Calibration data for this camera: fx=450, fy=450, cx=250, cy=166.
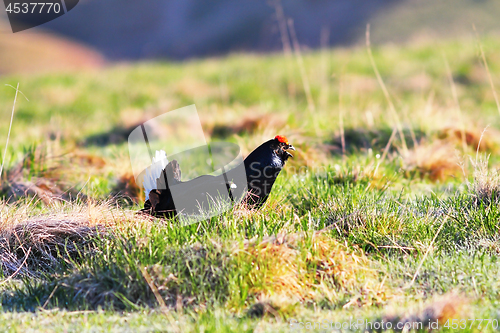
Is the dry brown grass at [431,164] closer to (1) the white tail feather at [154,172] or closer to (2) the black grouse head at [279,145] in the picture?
(2) the black grouse head at [279,145]

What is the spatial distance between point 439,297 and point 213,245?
63.2 inches

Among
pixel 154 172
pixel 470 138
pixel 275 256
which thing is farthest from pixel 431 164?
pixel 154 172

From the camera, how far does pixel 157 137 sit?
8859 mm

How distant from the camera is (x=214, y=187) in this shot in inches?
159

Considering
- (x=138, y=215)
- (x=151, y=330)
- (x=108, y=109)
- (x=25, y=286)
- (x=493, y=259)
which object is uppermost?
(x=108, y=109)

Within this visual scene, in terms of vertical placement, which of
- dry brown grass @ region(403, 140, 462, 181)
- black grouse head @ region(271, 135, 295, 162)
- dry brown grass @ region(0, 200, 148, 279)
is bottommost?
dry brown grass @ region(403, 140, 462, 181)

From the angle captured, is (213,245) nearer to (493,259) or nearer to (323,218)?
(323,218)

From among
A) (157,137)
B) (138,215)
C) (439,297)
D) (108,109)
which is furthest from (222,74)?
(439,297)

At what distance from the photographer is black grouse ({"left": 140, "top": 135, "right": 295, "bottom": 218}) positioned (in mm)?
4027

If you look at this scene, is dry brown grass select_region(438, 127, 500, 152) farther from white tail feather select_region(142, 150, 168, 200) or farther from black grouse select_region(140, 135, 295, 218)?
white tail feather select_region(142, 150, 168, 200)

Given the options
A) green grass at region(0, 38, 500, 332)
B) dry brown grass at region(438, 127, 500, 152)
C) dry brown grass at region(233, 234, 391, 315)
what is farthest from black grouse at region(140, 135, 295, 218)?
dry brown grass at region(438, 127, 500, 152)

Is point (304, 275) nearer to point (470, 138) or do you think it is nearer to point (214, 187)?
point (214, 187)

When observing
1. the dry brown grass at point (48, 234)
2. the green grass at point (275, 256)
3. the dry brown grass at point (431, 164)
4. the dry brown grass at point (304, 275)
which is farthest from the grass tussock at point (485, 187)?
the dry brown grass at point (48, 234)

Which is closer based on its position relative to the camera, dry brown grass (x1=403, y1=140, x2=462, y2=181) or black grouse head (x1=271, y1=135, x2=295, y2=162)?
black grouse head (x1=271, y1=135, x2=295, y2=162)
